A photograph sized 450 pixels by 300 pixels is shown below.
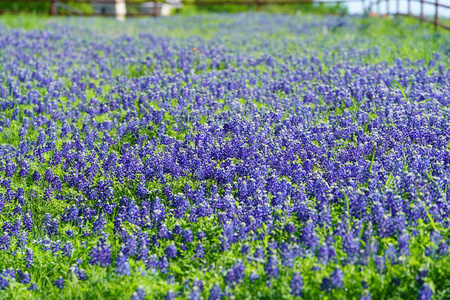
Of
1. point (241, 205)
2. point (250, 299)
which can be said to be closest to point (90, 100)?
point (241, 205)

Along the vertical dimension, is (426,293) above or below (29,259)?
above

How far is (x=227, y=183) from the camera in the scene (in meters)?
5.14

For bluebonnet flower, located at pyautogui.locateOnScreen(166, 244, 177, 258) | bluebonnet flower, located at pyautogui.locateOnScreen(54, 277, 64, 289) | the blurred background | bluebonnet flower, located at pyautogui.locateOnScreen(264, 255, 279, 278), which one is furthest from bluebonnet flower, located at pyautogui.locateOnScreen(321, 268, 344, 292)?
the blurred background

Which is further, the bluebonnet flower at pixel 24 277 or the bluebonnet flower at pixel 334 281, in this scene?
the bluebonnet flower at pixel 24 277

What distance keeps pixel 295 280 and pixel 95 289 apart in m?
1.34

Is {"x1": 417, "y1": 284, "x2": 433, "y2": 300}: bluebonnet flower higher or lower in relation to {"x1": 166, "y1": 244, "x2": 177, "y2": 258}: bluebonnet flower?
higher

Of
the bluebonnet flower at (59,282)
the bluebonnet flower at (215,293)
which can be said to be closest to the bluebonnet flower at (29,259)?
the bluebonnet flower at (59,282)

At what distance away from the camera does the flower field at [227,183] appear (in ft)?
12.5

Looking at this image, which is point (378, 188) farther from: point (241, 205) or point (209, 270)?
point (209, 270)

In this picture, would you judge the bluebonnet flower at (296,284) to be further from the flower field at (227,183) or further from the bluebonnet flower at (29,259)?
the bluebonnet flower at (29,259)

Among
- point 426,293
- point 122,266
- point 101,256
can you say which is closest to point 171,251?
point 122,266

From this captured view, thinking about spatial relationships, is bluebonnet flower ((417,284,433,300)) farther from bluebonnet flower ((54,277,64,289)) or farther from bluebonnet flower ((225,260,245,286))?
bluebonnet flower ((54,277,64,289))

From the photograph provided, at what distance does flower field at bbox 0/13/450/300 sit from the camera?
381 cm

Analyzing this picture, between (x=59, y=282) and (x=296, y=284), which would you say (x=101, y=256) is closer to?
(x=59, y=282)
